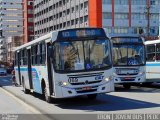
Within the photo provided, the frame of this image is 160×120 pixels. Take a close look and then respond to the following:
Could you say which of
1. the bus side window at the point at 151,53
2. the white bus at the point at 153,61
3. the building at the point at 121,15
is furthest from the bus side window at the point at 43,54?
the building at the point at 121,15

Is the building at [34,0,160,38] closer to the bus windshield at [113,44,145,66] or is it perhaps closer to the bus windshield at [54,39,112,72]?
the bus windshield at [113,44,145,66]

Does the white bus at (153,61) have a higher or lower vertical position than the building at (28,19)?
lower

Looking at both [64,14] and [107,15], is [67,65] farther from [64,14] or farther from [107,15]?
[64,14]

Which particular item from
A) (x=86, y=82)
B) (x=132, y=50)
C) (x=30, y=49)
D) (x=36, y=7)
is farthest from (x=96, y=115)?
(x=36, y=7)

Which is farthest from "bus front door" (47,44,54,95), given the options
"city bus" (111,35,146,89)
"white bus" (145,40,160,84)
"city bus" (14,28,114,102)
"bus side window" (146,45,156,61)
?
"bus side window" (146,45,156,61)

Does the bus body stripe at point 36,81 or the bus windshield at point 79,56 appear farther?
the bus body stripe at point 36,81

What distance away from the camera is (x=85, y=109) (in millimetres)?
15141

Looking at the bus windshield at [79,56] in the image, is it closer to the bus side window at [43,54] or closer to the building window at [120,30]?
the bus side window at [43,54]

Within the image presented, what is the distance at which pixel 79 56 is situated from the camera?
1583cm

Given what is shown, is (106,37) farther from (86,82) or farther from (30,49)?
(30,49)

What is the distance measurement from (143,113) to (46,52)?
533 cm

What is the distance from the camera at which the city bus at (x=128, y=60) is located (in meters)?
23.3

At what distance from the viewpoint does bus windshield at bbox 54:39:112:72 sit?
1571 centimetres

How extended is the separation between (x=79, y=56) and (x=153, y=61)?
32.7ft
